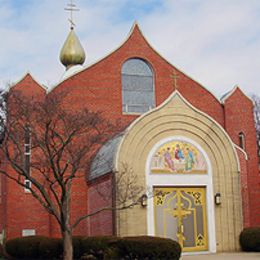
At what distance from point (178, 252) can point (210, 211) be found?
4.93 meters

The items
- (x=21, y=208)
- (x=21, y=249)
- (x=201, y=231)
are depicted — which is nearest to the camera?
(x=21, y=249)

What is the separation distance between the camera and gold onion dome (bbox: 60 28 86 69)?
3375 centimetres

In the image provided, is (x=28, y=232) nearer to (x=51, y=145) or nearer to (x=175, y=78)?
(x=51, y=145)

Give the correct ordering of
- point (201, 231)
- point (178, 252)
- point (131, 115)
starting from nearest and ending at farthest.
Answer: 1. point (178, 252)
2. point (201, 231)
3. point (131, 115)

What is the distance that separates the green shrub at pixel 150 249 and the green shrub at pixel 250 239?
5166 millimetres

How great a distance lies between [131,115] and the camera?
28.5 meters

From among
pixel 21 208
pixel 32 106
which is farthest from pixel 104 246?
pixel 21 208

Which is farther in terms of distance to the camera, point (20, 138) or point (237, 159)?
point (237, 159)

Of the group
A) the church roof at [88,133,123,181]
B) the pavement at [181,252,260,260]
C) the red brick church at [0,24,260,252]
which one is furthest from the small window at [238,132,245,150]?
the pavement at [181,252,260,260]

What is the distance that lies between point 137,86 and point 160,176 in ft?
23.0

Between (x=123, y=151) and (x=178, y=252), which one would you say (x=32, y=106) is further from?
(x=178, y=252)

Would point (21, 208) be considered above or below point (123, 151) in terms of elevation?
below

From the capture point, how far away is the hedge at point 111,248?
1916 centimetres

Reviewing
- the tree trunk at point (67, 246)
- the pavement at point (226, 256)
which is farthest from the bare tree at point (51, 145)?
the pavement at point (226, 256)
